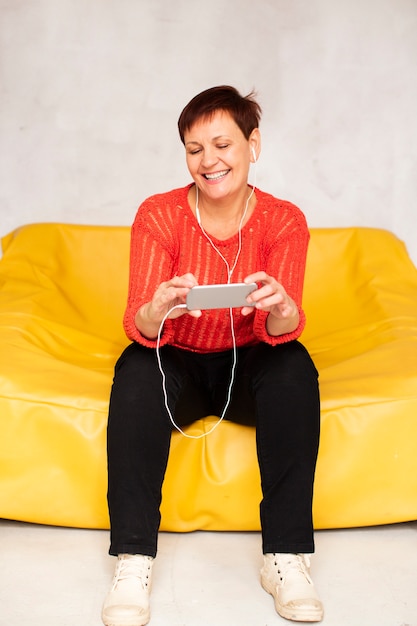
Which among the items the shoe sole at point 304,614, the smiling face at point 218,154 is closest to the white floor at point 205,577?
Result: the shoe sole at point 304,614

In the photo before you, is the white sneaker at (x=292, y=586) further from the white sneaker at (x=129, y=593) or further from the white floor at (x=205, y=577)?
the white sneaker at (x=129, y=593)

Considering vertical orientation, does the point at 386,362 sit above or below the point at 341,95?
below

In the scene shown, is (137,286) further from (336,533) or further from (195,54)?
(195,54)

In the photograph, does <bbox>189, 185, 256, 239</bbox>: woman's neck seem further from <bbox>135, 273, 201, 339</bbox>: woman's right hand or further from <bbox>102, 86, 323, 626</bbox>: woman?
<bbox>135, 273, 201, 339</bbox>: woman's right hand

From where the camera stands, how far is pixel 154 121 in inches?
149

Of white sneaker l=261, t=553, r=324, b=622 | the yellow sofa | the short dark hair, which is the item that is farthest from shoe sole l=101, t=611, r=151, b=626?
the short dark hair

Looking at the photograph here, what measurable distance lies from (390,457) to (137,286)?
778 mm

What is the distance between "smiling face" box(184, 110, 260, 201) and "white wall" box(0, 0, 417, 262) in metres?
1.62

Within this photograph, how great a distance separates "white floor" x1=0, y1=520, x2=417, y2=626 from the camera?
6.25 feet

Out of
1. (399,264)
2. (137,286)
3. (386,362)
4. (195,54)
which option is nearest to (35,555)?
(137,286)

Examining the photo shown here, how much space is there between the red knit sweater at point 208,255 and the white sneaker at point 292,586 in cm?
54

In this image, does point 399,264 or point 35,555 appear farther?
point 399,264

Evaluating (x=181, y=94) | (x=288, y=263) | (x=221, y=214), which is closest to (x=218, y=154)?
(x=221, y=214)

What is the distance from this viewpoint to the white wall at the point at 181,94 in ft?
12.3
